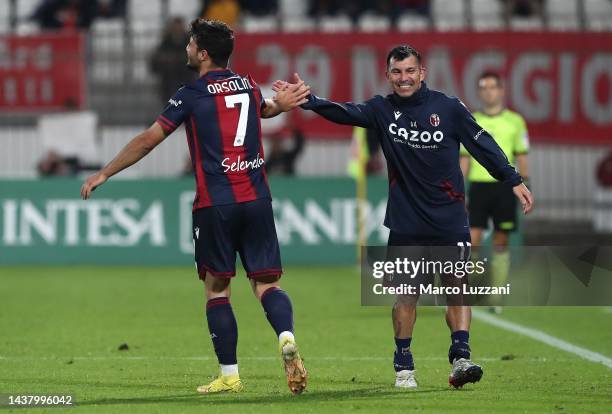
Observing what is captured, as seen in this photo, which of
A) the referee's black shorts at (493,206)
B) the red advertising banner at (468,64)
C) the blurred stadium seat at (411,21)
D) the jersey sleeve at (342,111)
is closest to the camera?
the jersey sleeve at (342,111)

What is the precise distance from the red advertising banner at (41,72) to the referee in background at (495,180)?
9.18m

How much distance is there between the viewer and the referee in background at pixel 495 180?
13.7m

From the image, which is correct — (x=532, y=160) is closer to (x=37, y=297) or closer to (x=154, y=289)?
(x=154, y=289)

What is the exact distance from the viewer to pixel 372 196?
20172mm

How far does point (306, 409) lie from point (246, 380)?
1.42 m

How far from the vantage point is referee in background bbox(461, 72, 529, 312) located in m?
13.7

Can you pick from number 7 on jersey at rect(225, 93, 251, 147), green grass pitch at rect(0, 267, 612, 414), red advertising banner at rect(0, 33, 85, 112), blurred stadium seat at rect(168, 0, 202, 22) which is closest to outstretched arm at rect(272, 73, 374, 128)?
number 7 on jersey at rect(225, 93, 251, 147)

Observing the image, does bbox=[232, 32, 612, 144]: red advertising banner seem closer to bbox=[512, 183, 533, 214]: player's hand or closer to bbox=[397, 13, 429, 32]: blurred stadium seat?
bbox=[397, 13, 429, 32]: blurred stadium seat

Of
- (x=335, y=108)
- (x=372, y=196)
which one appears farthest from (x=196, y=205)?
(x=372, y=196)

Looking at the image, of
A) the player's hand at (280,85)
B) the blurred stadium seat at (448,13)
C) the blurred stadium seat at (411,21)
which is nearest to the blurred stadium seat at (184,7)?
the blurred stadium seat at (411,21)

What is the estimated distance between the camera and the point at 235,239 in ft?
27.5

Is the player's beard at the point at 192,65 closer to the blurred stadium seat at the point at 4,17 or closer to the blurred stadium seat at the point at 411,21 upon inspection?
the blurred stadium seat at the point at 411,21

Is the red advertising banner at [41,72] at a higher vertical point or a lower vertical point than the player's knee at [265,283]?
higher
